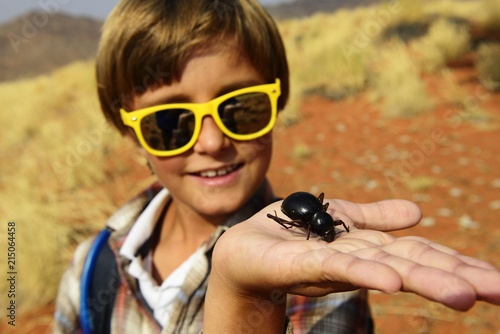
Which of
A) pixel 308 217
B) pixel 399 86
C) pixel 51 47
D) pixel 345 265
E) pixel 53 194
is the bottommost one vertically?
pixel 51 47

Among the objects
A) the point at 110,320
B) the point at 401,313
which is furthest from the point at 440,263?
the point at 401,313

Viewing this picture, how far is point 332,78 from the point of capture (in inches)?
525

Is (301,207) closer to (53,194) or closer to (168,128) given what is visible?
(168,128)

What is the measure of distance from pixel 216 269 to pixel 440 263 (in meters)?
0.72

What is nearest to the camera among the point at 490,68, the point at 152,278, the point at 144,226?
the point at 152,278

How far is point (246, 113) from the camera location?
97.7 inches

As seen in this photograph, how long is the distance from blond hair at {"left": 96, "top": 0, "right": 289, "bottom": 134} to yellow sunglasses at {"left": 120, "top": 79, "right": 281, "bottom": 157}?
0.15 meters

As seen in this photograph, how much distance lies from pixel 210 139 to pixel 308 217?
2.56ft

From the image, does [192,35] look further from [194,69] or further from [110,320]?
[110,320]

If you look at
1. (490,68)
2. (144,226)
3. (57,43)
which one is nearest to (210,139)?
(144,226)

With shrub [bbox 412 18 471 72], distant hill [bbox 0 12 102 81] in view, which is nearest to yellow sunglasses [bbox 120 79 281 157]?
shrub [bbox 412 18 471 72]

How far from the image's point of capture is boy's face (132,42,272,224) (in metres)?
2.38

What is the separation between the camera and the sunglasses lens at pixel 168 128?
7.93ft

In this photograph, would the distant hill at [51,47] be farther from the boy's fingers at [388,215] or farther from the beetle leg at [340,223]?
the boy's fingers at [388,215]
